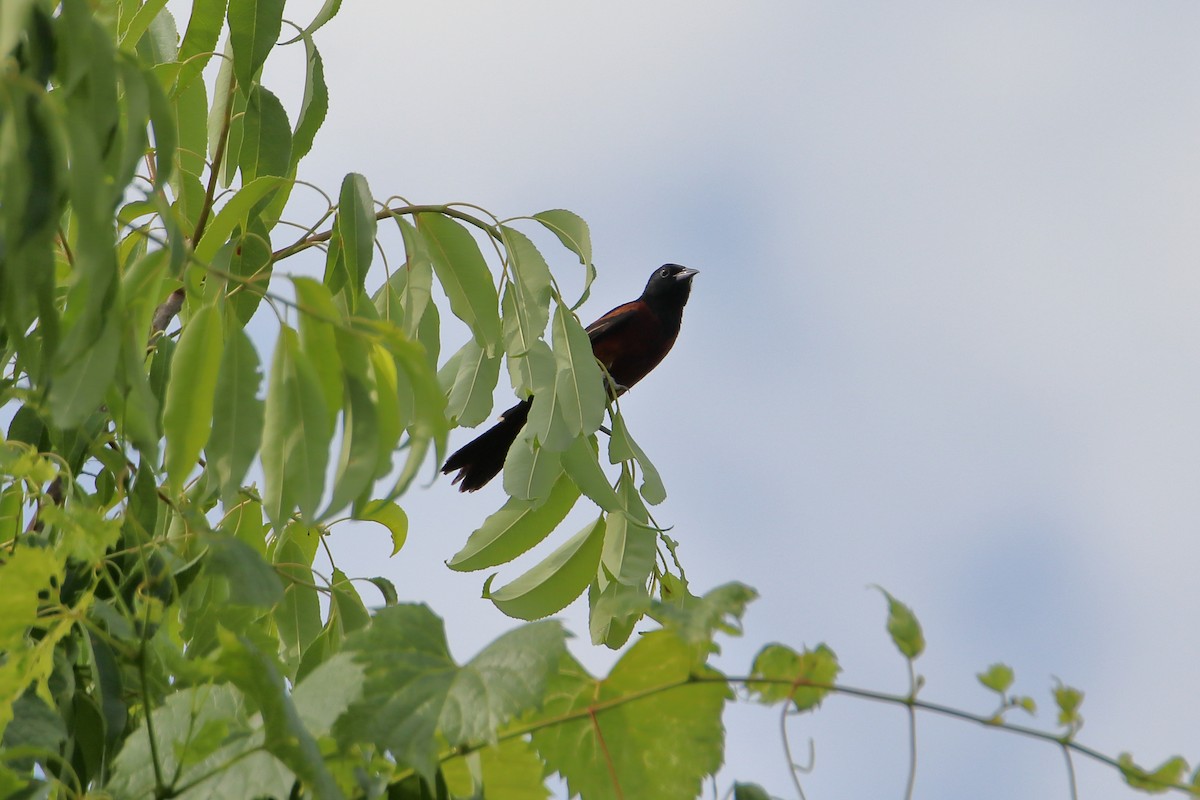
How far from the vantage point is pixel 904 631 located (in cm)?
92

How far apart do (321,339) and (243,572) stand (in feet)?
0.89

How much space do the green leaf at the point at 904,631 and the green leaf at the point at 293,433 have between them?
0.60 metres

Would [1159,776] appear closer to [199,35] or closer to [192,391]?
[192,391]

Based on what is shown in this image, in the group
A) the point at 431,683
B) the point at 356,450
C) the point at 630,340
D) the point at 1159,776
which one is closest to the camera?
the point at 1159,776

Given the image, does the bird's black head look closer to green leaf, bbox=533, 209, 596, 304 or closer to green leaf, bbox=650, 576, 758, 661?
green leaf, bbox=533, 209, 596, 304

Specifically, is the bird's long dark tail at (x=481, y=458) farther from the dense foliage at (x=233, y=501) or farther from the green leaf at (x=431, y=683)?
the green leaf at (x=431, y=683)

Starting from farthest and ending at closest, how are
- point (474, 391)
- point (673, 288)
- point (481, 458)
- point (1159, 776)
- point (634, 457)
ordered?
point (673, 288) < point (481, 458) < point (634, 457) < point (474, 391) < point (1159, 776)

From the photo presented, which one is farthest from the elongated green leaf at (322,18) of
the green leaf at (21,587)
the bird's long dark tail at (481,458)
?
the bird's long dark tail at (481,458)

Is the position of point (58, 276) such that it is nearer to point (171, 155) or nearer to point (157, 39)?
point (157, 39)

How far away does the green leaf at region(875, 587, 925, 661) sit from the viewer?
0.92 meters

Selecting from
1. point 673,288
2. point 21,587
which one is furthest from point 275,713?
point 673,288

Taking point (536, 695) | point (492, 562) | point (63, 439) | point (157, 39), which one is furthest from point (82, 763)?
point (157, 39)

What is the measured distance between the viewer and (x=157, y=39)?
87.4 inches

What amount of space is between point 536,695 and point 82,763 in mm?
646
